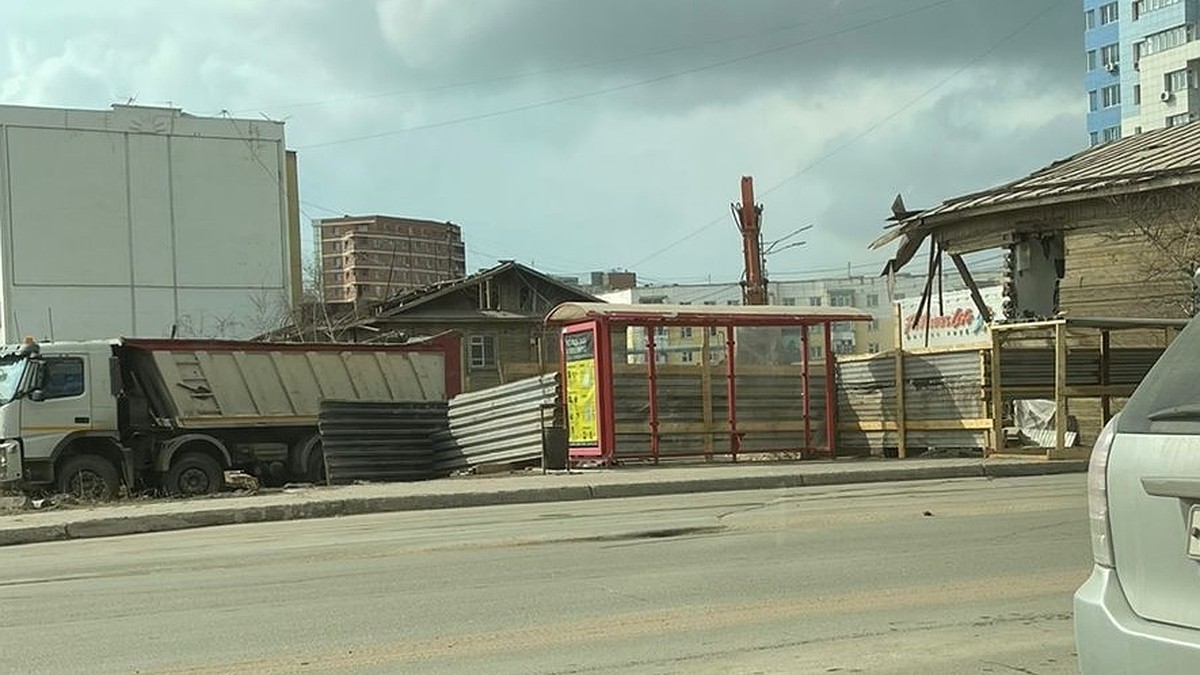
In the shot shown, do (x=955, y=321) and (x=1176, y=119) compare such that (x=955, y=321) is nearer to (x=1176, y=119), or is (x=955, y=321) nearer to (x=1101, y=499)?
(x=1176, y=119)

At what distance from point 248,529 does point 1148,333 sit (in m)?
16.4

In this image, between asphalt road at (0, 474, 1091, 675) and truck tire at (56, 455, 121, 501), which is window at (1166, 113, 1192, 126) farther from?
truck tire at (56, 455, 121, 501)

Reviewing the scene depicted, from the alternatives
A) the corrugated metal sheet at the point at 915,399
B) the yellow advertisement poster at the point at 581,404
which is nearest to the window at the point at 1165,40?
the corrugated metal sheet at the point at 915,399

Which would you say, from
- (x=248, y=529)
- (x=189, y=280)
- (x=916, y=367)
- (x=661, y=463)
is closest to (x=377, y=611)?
(x=248, y=529)

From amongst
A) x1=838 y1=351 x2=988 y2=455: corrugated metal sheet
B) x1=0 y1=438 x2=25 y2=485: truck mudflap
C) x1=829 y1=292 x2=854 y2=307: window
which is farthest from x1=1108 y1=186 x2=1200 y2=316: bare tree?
x1=829 y1=292 x2=854 y2=307: window

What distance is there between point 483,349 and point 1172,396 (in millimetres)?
52464

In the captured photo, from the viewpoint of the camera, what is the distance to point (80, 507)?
671 inches

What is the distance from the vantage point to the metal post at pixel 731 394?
67.5 ft

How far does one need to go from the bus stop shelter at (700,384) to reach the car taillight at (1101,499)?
614 inches

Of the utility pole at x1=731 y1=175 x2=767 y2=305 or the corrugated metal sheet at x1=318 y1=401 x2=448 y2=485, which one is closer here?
the corrugated metal sheet at x1=318 y1=401 x2=448 y2=485

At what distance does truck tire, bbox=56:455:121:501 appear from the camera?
19.6 meters

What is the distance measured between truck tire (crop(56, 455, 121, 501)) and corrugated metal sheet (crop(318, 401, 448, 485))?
3478mm

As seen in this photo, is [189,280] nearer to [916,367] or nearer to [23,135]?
[23,135]

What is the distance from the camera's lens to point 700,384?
20672mm
